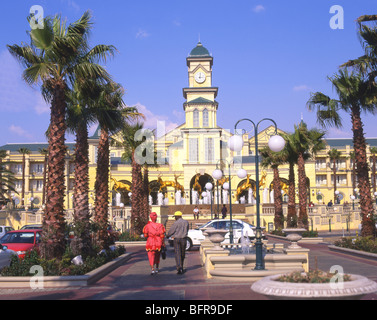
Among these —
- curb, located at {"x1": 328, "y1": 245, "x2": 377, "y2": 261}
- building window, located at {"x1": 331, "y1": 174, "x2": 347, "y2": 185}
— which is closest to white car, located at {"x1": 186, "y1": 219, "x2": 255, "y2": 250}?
curb, located at {"x1": 328, "y1": 245, "x2": 377, "y2": 261}

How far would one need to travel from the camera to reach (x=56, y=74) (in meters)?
14.8

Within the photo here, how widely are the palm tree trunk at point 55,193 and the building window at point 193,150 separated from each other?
51.2 m

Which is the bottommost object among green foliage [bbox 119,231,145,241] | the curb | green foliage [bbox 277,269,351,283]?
the curb

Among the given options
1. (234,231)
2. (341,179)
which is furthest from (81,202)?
(341,179)

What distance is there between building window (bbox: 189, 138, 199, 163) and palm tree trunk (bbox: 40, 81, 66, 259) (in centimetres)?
5115

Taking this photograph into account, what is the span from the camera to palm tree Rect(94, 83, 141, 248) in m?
19.0

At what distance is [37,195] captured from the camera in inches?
2995

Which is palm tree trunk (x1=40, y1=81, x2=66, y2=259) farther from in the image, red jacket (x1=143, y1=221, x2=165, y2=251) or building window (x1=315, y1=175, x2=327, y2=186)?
building window (x1=315, y1=175, x2=327, y2=186)

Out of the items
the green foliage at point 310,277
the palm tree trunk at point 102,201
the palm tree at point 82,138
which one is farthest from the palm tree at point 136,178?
the green foliage at point 310,277

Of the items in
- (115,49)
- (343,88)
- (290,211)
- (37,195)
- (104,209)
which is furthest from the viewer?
(37,195)
